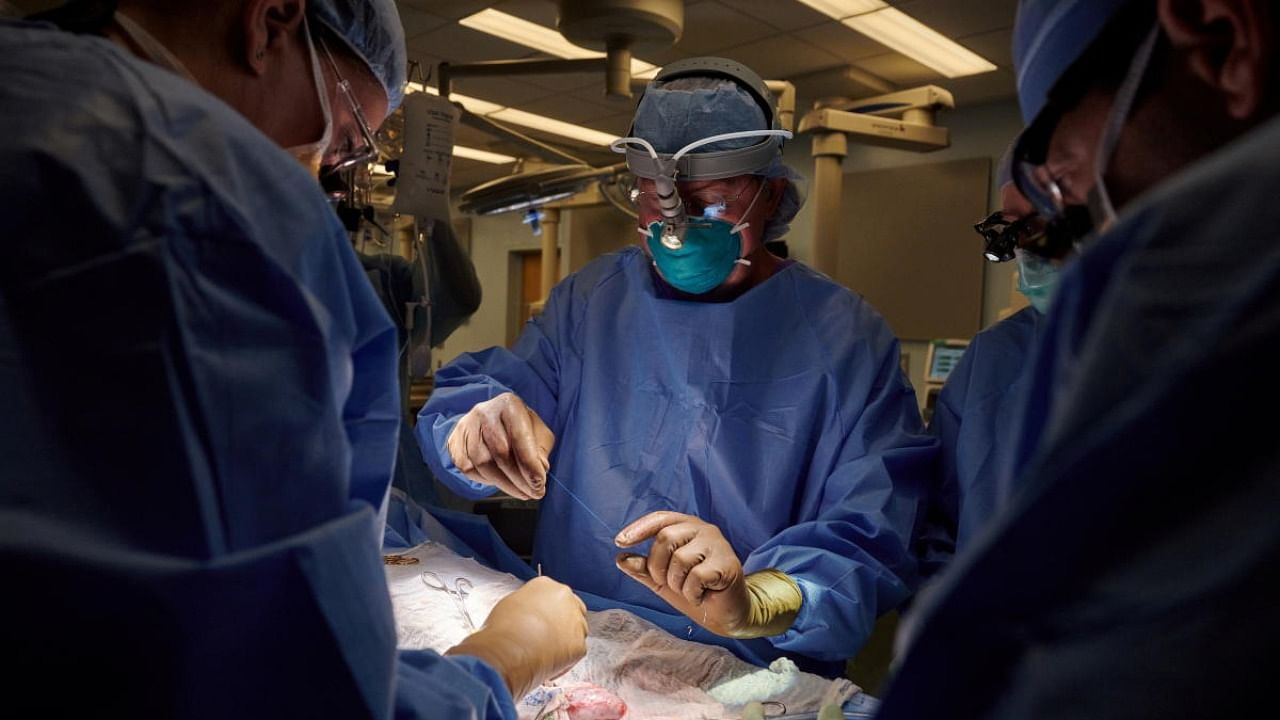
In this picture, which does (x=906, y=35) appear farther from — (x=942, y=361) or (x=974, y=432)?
(x=974, y=432)

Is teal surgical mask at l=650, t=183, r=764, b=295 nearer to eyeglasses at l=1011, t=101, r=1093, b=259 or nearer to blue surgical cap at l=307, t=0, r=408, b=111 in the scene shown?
blue surgical cap at l=307, t=0, r=408, b=111

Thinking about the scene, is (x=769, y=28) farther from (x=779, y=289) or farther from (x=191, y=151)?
(x=191, y=151)

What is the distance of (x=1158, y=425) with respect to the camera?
418 mm

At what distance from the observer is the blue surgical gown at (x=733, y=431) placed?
1573 mm

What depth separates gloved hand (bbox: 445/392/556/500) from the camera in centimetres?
172

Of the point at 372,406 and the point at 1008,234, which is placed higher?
the point at 1008,234

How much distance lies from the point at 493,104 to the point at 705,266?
5693mm

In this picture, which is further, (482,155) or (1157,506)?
(482,155)

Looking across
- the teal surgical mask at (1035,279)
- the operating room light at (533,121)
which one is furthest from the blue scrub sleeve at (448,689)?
the operating room light at (533,121)

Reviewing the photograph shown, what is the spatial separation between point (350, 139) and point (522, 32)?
4.65 meters

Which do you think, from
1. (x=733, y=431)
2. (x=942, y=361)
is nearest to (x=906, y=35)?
(x=942, y=361)

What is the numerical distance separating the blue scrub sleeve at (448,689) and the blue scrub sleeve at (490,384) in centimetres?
99

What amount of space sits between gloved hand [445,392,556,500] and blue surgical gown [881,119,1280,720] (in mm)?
1288

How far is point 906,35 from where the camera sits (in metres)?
5.29
